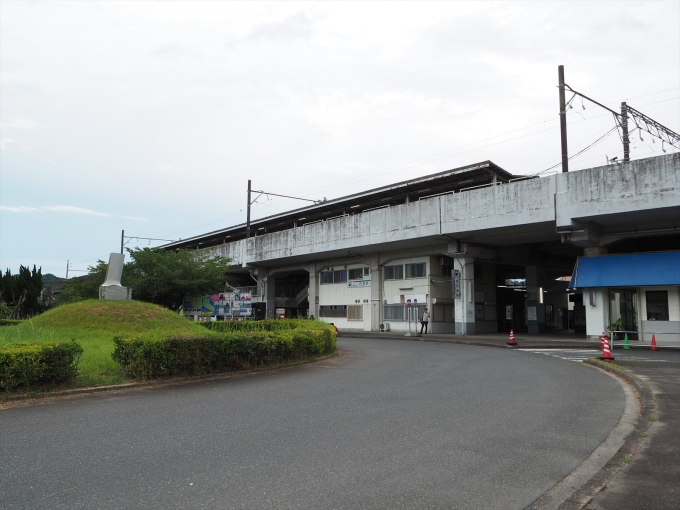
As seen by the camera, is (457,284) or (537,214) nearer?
(537,214)

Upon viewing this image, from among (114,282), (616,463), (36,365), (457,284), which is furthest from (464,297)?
(616,463)

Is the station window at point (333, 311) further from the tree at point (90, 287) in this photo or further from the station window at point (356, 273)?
the tree at point (90, 287)

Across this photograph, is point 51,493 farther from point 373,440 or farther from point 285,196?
point 285,196

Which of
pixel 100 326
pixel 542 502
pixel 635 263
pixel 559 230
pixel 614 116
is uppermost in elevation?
pixel 614 116

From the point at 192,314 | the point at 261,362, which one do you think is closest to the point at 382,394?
the point at 261,362

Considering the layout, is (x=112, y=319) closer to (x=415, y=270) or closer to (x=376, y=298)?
(x=415, y=270)

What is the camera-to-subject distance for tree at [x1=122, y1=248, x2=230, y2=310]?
41.1m

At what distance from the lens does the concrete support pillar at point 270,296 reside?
4991 centimetres

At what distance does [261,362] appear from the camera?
1415cm

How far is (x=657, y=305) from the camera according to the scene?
24.6 m

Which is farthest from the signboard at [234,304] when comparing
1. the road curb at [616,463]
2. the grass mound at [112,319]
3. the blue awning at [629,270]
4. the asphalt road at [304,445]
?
the road curb at [616,463]

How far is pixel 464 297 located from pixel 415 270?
4703 millimetres

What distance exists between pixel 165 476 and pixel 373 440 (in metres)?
2.58

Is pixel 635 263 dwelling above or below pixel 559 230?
below
